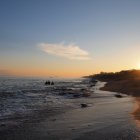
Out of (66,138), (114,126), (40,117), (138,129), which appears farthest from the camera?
(40,117)

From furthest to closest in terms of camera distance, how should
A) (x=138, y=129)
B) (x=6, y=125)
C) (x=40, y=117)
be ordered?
(x=40, y=117) → (x=6, y=125) → (x=138, y=129)

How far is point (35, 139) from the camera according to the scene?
11.1 m

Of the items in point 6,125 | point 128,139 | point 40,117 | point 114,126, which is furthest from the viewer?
point 40,117

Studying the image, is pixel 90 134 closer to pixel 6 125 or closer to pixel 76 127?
pixel 76 127

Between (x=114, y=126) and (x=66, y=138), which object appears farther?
(x=114, y=126)

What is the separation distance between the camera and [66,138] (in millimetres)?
11047

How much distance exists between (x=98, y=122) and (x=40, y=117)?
444 centimetres

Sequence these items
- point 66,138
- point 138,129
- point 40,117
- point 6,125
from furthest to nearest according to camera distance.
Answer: point 40,117 < point 6,125 < point 138,129 < point 66,138

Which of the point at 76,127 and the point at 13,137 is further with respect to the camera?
the point at 76,127

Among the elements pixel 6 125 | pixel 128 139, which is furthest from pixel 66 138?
pixel 6 125

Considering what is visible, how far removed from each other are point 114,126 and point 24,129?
469cm

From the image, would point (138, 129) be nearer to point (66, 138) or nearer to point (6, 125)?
point (66, 138)

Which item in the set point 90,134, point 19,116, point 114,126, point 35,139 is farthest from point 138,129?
point 19,116

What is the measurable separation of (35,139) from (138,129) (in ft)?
16.0
